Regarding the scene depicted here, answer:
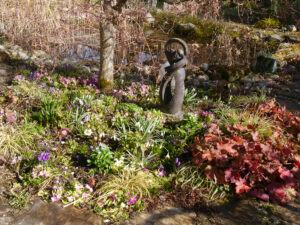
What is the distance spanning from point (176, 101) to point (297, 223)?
7.01ft

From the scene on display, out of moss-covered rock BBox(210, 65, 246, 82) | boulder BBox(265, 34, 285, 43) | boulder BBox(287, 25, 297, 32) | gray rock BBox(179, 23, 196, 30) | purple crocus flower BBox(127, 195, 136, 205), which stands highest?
boulder BBox(287, 25, 297, 32)

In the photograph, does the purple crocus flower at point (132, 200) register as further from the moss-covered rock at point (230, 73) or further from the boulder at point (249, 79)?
the boulder at point (249, 79)

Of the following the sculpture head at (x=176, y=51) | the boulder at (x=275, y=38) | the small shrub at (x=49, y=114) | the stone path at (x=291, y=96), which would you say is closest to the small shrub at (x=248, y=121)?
the sculpture head at (x=176, y=51)

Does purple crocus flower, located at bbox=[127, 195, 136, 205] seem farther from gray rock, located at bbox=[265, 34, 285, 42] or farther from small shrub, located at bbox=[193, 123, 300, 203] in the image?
gray rock, located at bbox=[265, 34, 285, 42]

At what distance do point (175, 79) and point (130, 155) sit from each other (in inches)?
53.5

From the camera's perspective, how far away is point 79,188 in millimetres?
2508

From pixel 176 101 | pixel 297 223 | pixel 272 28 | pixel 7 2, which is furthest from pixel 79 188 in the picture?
pixel 272 28

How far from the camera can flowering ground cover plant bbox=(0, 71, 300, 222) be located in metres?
2.55

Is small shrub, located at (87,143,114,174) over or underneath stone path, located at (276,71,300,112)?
underneath

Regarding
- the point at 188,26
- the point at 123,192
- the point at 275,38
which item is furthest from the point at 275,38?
the point at 123,192

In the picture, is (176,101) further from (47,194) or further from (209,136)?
(47,194)

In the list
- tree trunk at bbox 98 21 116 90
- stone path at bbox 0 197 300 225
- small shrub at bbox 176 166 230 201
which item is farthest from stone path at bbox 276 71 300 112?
tree trunk at bbox 98 21 116 90

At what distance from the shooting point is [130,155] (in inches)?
121

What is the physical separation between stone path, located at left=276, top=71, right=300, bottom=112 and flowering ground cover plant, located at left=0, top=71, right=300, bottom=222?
3.84 ft
